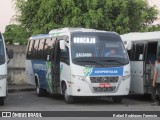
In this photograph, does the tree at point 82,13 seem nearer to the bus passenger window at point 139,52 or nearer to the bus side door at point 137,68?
the bus side door at point 137,68

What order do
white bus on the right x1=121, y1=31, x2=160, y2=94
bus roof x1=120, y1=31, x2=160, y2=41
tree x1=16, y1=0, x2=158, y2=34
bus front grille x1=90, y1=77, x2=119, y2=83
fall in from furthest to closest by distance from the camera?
tree x1=16, y1=0, x2=158, y2=34
white bus on the right x1=121, y1=31, x2=160, y2=94
bus roof x1=120, y1=31, x2=160, y2=41
bus front grille x1=90, y1=77, x2=119, y2=83

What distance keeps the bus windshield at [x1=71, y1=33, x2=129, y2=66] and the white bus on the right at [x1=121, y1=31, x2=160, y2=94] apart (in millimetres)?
1221

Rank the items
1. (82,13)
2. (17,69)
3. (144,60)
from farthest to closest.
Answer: (82,13) → (17,69) → (144,60)

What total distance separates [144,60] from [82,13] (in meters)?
21.1

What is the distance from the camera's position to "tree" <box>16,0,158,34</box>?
130ft

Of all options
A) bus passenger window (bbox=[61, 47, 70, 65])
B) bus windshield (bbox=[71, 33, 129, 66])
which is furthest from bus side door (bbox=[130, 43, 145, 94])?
bus passenger window (bbox=[61, 47, 70, 65])

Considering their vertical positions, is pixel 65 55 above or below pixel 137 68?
above

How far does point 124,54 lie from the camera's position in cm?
1897

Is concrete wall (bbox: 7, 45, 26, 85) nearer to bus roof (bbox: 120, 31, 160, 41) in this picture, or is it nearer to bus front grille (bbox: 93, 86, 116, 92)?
bus roof (bbox: 120, 31, 160, 41)

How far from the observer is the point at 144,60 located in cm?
1986

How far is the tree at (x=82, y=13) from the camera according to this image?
1563 inches

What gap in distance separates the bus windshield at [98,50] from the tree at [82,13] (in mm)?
20008

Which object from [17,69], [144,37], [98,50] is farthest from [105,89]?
[17,69]

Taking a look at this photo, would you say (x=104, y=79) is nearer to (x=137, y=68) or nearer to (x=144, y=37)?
(x=137, y=68)
